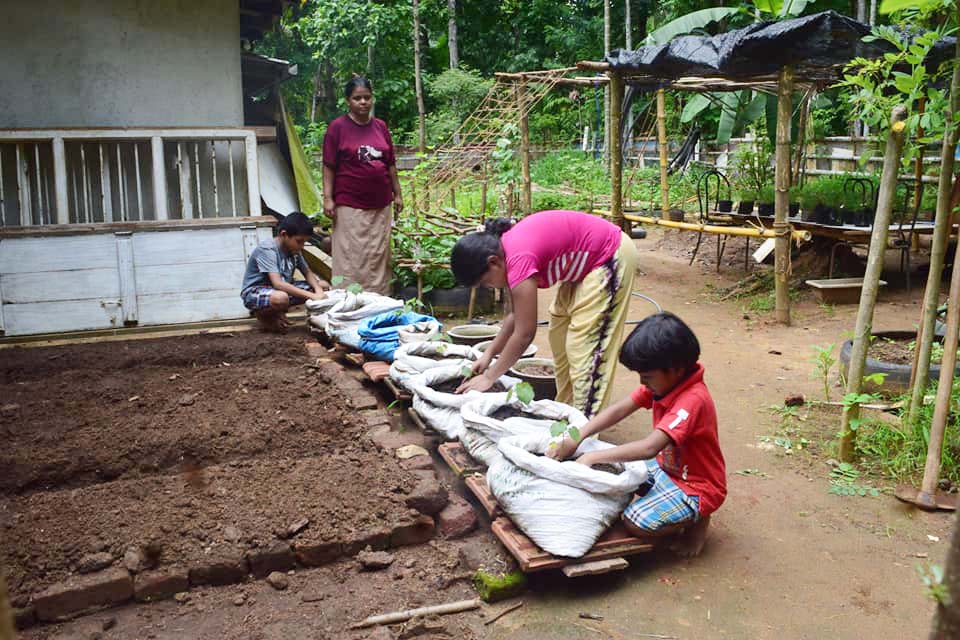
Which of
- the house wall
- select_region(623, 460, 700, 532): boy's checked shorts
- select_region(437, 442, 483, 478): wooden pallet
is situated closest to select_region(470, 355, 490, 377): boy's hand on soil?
select_region(437, 442, 483, 478): wooden pallet

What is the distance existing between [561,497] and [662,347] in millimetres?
634

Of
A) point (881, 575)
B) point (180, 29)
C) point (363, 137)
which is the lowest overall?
point (881, 575)

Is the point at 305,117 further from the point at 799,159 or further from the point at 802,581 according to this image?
the point at 802,581

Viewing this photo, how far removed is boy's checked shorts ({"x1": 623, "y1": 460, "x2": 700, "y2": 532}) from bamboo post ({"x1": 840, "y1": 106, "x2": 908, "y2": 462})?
1.29 meters

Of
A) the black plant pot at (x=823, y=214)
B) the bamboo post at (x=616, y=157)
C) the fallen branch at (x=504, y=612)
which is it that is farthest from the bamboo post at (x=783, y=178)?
the fallen branch at (x=504, y=612)

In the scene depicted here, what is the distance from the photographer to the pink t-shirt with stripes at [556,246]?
10.7 ft

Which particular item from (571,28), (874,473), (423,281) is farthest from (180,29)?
(571,28)

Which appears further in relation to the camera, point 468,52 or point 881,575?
point 468,52

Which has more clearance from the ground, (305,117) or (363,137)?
(305,117)

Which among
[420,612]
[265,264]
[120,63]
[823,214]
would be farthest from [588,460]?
[823,214]

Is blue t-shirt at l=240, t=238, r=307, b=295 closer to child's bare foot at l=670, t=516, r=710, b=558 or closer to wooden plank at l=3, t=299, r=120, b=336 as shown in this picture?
wooden plank at l=3, t=299, r=120, b=336

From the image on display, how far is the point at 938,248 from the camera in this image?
3.51m

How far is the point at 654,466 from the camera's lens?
9.90 feet

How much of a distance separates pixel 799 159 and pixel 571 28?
1264cm
